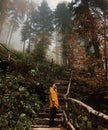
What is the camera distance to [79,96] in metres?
17.6

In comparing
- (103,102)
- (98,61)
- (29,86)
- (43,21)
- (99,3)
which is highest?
(43,21)

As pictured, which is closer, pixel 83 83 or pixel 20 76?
pixel 20 76

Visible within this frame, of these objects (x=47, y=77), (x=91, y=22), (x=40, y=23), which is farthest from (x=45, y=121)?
(x=40, y=23)

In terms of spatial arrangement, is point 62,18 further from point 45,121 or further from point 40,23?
point 45,121

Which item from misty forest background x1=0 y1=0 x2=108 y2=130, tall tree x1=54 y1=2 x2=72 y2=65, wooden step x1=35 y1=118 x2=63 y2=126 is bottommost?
wooden step x1=35 y1=118 x2=63 y2=126

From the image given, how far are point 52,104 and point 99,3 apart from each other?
51.9ft

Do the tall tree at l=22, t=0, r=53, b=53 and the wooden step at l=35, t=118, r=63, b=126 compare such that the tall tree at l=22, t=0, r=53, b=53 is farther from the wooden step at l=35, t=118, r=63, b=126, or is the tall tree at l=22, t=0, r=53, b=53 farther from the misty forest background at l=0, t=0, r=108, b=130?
the wooden step at l=35, t=118, r=63, b=126

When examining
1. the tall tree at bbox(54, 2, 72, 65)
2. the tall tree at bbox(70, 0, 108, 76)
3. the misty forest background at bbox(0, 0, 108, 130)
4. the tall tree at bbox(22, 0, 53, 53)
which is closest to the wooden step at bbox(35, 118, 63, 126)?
the misty forest background at bbox(0, 0, 108, 130)

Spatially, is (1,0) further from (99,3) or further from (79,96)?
(79,96)

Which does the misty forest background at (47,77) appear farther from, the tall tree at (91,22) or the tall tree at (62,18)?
the tall tree at (62,18)

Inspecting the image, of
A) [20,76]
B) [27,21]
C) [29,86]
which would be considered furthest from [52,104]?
[27,21]

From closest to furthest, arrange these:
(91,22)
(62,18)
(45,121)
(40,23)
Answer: (45,121), (91,22), (62,18), (40,23)

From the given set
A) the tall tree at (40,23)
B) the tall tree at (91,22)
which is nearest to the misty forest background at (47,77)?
the tall tree at (91,22)

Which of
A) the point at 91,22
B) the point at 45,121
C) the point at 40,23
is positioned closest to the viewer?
the point at 45,121
